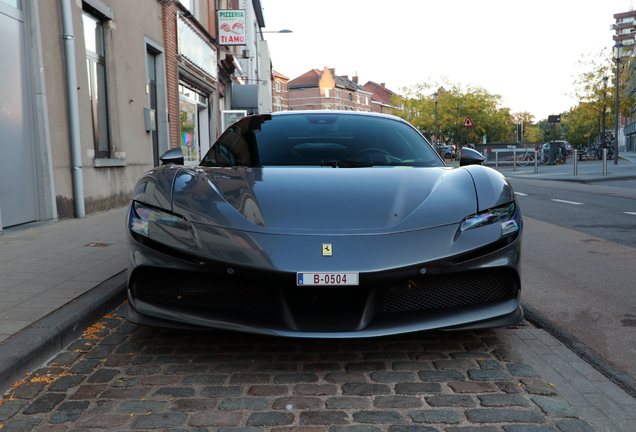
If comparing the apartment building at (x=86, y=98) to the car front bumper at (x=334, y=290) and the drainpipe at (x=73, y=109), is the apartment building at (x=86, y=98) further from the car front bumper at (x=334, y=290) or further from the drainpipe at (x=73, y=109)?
the car front bumper at (x=334, y=290)

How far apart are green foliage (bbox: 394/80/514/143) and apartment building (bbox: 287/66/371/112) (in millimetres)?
30114

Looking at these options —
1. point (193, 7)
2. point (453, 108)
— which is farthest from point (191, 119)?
point (453, 108)

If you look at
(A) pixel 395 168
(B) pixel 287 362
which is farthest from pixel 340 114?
(B) pixel 287 362

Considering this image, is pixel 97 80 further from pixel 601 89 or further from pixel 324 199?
pixel 601 89

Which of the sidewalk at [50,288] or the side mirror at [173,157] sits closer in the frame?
the sidewalk at [50,288]

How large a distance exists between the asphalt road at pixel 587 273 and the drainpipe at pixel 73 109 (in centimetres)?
618

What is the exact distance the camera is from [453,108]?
58.9 m

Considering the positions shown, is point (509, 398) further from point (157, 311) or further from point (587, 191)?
point (587, 191)

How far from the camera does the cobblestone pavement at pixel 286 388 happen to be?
2143 mm

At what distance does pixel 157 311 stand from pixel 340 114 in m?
2.26

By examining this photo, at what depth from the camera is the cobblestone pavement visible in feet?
7.03

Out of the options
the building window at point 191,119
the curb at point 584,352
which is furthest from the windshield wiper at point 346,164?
the building window at point 191,119

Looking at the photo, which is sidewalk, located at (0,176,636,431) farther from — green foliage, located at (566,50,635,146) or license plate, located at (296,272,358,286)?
green foliage, located at (566,50,635,146)

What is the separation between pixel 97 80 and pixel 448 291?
9.04 m
